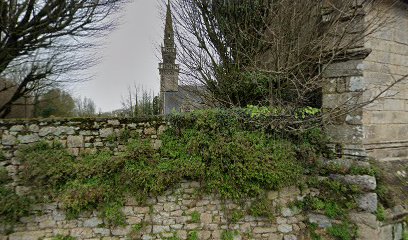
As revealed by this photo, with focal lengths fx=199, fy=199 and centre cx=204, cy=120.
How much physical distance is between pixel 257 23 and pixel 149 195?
5.11 m

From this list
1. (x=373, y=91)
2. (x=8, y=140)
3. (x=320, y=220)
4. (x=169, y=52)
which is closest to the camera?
(x=8, y=140)

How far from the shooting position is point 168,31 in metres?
6.26

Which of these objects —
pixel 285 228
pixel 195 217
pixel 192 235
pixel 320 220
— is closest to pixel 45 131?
pixel 195 217

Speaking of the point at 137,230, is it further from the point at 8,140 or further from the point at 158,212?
the point at 8,140

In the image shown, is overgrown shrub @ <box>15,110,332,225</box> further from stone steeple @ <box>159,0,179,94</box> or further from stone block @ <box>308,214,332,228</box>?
stone steeple @ <box>159,0,179,94</box>

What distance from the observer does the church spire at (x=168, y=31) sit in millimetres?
6107

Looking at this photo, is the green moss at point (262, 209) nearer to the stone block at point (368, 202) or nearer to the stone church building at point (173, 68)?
the stone block at point (368, 202)

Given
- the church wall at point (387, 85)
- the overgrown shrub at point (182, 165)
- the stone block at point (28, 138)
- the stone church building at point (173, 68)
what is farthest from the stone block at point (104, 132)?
the church wall at point (387, 85)

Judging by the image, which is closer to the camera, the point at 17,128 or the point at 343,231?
the point at 343,231

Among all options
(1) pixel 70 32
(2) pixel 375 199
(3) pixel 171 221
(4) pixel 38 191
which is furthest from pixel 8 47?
(2) pixel 375 199

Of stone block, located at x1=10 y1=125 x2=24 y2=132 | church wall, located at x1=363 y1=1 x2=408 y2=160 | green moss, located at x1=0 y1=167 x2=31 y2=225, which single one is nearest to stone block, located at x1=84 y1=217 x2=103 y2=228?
green moss, located at x1=0 y1=167 x2=31 y2=225

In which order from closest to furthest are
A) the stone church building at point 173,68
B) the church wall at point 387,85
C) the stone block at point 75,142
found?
the stone block at point 75,142 < the church wall at point 387,85 < the stone church building at point 173,68

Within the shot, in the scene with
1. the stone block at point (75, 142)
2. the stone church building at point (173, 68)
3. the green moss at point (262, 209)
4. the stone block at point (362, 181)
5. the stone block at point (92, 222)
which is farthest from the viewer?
the stone church building at point (173, 68)

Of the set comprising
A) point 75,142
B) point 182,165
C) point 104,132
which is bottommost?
point 182,165
